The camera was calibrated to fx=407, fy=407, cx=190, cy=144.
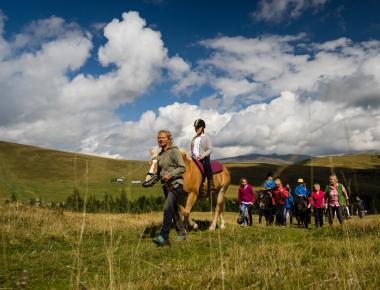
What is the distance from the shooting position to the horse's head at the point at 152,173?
950 cm

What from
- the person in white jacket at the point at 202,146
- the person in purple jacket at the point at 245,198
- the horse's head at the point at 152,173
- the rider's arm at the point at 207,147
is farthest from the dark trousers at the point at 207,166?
the person in purple jacket at the point at 245,198

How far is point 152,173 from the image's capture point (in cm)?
970

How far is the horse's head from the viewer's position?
9502 mm

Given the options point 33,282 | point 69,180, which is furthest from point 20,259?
point 69,180

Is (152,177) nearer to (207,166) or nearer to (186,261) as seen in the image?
(186,261)

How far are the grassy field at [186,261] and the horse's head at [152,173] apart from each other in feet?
4.77

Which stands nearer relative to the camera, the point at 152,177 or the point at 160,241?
the point at 160,241

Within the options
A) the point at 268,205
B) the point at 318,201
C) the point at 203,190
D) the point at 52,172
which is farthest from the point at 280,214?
the point at 52,172

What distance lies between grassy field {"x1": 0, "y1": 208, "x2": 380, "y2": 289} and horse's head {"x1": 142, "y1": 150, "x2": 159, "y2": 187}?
1.45m

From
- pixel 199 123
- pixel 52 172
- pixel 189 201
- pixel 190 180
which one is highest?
pixel 52 172

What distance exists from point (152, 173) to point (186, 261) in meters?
2.93

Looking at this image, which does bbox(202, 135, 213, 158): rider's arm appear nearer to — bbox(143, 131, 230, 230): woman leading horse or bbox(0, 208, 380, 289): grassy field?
bbox(143, 131, 230, 230): woman leading horse

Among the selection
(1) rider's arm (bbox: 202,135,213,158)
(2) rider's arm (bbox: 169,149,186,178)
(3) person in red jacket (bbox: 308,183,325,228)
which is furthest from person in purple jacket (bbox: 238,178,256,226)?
(2) rider's arm (bbox: 169,149,186,178)

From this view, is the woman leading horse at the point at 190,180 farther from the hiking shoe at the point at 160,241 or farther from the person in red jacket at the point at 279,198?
the person in red jacket at the point at 279,198
